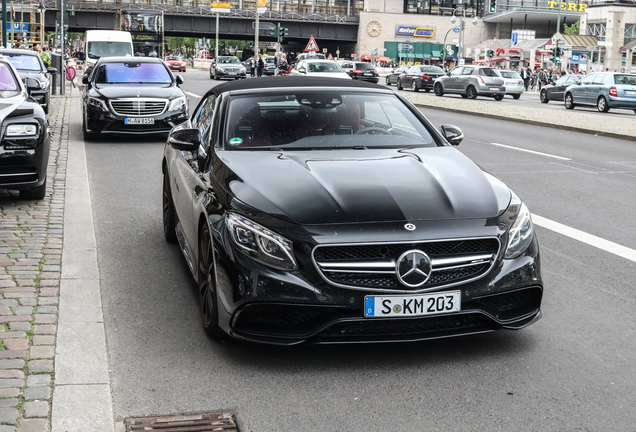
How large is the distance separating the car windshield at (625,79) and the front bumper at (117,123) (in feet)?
66.0

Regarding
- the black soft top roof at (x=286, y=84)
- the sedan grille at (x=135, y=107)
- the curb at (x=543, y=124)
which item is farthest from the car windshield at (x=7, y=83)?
the curb at (x=543, y=124)

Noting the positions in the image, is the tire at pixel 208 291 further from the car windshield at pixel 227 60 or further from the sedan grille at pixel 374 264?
the car windshield at pixel 227 60

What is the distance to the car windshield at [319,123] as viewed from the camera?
219 inches

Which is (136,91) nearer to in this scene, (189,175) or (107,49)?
(189,175)

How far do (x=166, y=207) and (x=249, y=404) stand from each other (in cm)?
362

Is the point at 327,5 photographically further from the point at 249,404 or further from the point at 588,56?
the point at 249,404

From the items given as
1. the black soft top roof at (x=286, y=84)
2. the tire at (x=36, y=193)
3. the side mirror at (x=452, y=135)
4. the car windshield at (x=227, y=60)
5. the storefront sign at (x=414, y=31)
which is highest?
the storefront sign at (x=414, y=31)

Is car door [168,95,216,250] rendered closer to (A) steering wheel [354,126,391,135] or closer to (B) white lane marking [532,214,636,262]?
(A) steering wheel [354,126,391,135]

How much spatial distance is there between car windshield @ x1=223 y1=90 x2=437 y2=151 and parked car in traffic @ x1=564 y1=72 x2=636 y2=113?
2681 cm

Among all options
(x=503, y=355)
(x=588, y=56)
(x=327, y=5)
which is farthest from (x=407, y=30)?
(x=503, y=355)

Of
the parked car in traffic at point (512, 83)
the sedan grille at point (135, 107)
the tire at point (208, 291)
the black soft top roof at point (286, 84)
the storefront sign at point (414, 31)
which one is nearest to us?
the tire at point (208, 291)

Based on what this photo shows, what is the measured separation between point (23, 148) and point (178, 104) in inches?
309

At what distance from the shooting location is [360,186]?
4.61m

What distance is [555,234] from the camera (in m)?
7.74
